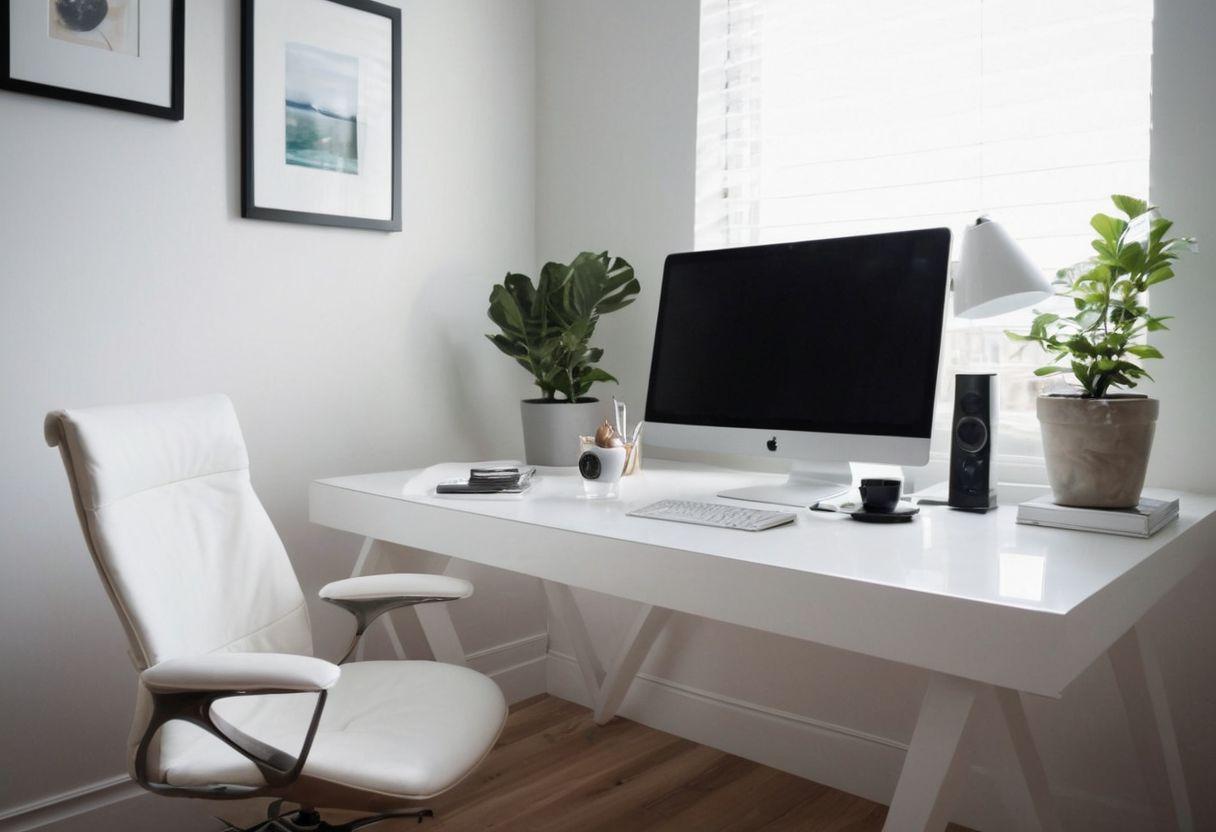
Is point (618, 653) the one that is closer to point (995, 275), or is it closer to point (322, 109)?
point (995, 275)

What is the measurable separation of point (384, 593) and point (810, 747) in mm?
1179

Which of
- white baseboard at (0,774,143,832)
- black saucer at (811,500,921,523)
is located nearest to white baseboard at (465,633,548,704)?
white baseboard at (0,774,143,832)

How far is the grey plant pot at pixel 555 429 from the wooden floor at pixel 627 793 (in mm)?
776

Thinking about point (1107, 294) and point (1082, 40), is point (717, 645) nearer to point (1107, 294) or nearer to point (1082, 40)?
point (1107, 294)

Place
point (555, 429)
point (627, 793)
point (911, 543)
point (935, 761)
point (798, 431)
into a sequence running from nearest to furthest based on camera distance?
point (935, 761)
point (911, 543)
point (798, 431)
point (627, 793)
point (555, 429)

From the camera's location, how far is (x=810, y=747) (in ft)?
7.50

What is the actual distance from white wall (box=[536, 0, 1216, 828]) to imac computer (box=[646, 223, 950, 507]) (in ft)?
1.49

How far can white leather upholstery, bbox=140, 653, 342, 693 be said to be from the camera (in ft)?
4.01

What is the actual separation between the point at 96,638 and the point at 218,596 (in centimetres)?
59

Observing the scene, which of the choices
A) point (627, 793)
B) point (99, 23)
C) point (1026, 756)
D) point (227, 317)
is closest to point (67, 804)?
point (227, 317)

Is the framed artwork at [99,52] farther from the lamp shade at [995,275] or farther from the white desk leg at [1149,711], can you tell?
the white desk leg at [1149,711]

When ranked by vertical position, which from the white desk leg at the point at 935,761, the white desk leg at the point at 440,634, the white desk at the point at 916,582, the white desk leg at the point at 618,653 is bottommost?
the white desk leg at the point at 618,653

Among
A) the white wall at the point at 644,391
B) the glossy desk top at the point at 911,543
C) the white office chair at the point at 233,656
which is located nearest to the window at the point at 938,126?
the white wall at the point at 644,391

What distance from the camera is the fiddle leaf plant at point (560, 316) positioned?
2428mm
